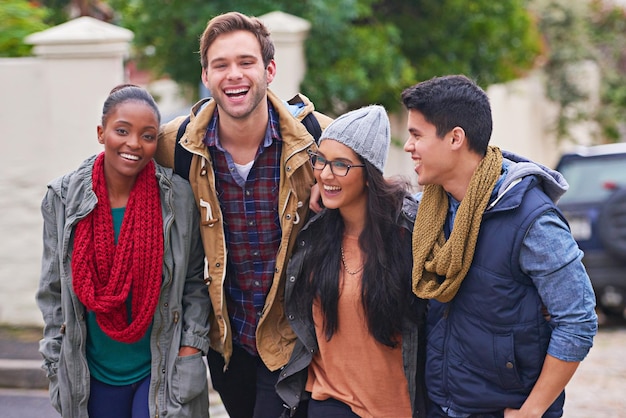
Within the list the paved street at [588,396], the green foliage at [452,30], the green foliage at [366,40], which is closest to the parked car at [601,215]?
the paved street at [588,396]

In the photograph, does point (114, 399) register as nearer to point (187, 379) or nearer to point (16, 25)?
point (187, 379)

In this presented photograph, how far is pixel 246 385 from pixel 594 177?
5980mm

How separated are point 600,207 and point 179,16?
4.70m

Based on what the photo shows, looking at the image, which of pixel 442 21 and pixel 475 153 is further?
pixel 442 21

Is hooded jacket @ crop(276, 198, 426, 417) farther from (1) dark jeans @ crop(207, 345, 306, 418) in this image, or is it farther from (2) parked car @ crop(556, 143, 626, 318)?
(2) parked car @ crop(556, 143, 626, 318)

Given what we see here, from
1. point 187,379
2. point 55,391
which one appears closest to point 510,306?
point 187,379

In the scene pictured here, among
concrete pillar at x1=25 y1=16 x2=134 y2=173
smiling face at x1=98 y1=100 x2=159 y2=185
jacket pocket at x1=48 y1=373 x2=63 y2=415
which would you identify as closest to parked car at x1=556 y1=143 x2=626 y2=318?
concrete pillar at x1=25 y1=16 x2=134 y2=173

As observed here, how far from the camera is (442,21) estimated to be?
35.7ft

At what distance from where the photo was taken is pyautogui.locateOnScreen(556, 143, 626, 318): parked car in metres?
8.39

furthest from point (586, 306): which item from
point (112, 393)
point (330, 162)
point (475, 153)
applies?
point (112, 393)

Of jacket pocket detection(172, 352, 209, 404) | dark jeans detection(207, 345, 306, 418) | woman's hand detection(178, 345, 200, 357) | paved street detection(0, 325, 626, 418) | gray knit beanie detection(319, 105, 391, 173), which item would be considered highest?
gray knit beanie detection(319, 105, 391, 173)

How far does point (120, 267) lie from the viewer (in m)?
3.64

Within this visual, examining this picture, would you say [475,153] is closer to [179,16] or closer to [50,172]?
[50,172]

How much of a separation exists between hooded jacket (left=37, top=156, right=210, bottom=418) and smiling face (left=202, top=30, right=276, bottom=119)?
404mm
